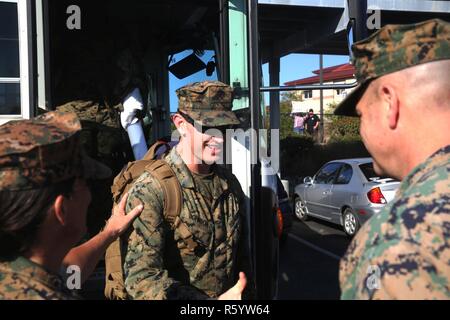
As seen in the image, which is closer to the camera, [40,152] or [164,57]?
[40,152]

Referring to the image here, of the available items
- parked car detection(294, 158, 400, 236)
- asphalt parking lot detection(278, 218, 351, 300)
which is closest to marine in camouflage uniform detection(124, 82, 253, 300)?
asphalt parking lot detection(278, 218, 351, 300)

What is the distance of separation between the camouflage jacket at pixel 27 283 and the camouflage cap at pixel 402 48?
3.18 ft

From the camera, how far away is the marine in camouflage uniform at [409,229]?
0.93m

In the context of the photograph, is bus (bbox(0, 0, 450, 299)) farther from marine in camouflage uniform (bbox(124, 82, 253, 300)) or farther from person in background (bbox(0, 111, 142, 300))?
person in background (bbox(0, 111, 142, 300))

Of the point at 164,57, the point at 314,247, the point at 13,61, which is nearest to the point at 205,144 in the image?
the point at 13,61

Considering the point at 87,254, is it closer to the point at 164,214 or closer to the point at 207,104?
Result: the point at 164,214

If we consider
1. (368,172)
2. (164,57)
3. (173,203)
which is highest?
(164,57)

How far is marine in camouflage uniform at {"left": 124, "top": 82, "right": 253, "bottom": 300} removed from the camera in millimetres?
1873

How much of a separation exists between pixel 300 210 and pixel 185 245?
857cm

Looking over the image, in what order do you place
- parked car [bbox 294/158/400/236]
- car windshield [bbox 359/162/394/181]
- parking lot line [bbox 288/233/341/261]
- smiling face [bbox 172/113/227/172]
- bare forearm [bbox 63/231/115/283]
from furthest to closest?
car windshield [bbox 359/162/394/181]
parked car [bbox 294/158/400/236]
parking lot line [bbox 288/233/341/261]
smiling face [bbox 172/113/227/172]
bare forearm [bbox 63/231/115/283]

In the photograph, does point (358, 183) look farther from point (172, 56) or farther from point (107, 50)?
point (107, 50)

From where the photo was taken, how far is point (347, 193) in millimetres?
8188

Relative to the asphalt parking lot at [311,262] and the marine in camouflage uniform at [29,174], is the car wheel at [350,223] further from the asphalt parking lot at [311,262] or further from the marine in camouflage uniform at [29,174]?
the marine in camouflage uniform at [29,174]

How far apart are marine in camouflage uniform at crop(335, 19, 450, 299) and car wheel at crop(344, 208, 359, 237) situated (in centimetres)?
697
